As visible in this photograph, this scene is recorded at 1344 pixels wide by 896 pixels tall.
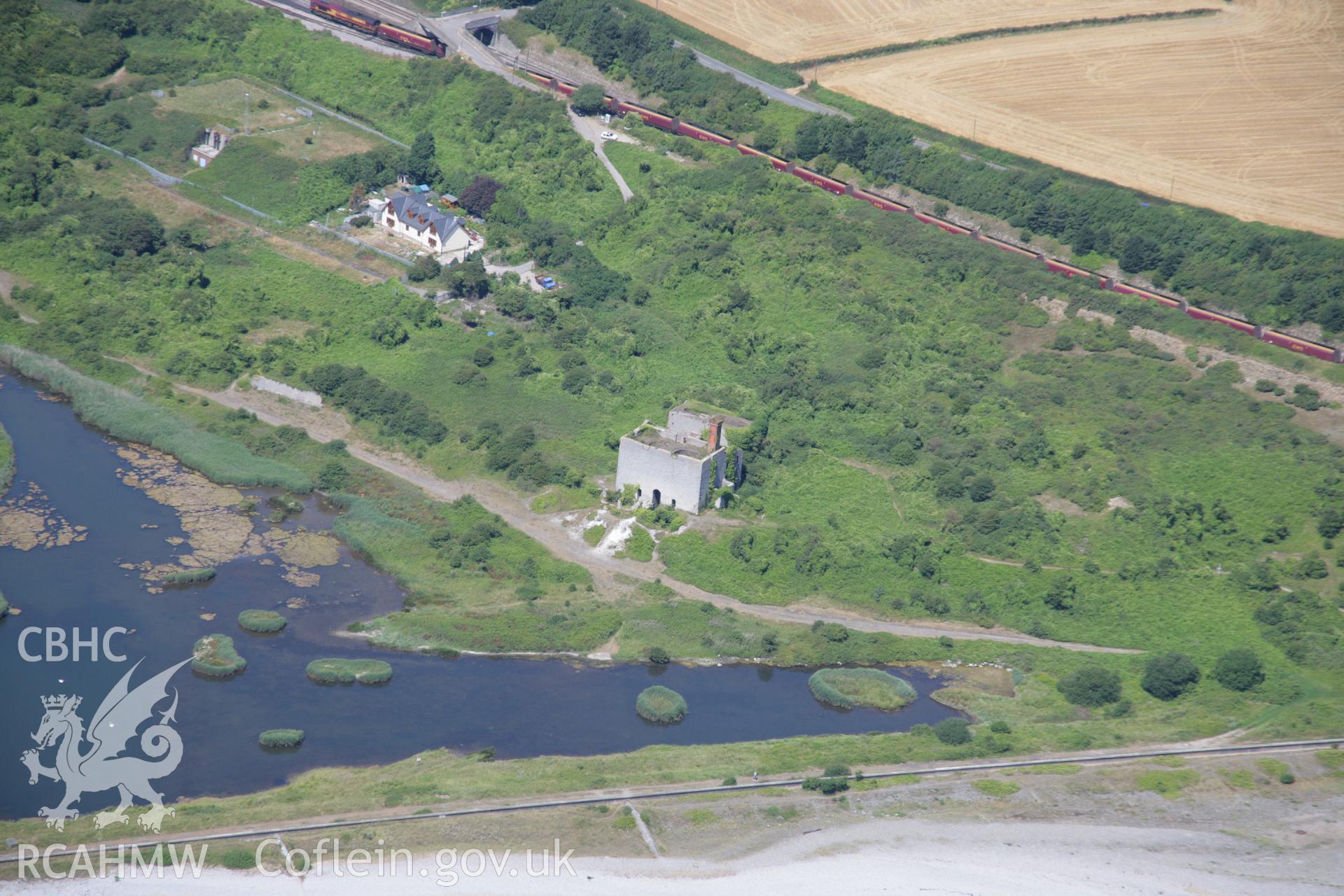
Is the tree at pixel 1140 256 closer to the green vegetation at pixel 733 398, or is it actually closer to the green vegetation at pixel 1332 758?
the green vegetation at pixel 733 398

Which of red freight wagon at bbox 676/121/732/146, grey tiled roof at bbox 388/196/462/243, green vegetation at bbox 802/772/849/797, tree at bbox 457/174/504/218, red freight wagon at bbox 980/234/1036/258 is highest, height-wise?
red freight wagon at bbox 676/121/732/146

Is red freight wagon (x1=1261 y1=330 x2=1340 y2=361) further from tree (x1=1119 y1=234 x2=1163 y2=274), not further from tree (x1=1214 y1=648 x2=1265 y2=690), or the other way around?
tree (x1=1214 y1=648 x2=1265 y2=690)

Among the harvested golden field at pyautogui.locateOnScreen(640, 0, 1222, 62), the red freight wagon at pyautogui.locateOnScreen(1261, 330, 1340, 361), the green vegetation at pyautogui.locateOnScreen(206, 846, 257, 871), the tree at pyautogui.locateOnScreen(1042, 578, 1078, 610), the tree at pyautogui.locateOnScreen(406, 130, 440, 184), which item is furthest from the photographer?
the harvested golden field at pyautogui.locateOnScreen(640, 0, 1222, 62)

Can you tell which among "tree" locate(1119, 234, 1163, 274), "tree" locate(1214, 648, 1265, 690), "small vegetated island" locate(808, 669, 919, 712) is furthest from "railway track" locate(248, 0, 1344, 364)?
"small vegetated island" locate(808, 669, 919, 712)

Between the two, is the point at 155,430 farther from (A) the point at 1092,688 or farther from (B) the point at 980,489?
(A) the point at 1092,688

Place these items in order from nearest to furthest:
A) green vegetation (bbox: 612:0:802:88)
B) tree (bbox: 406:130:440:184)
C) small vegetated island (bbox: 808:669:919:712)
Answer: small vegetated island (bbox: 808:669:919:712) → tree (bbox: 406:130:440:184) → green vegetation (bbox: 612:0:802:88)

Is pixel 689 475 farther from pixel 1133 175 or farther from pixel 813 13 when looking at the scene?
pixel 813 13

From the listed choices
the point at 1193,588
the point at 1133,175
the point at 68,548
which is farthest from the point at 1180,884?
the point at 1133,175

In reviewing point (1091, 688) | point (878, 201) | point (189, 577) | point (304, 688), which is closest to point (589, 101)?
point (878, 201)
